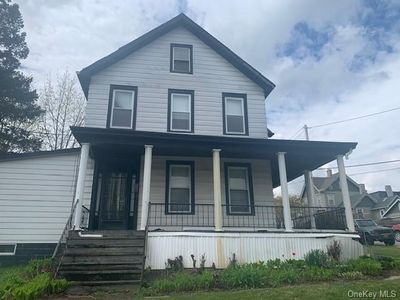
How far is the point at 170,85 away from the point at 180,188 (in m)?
4.29

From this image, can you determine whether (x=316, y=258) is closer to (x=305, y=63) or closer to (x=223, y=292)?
(x=223, y=292)

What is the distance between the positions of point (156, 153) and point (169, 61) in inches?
168

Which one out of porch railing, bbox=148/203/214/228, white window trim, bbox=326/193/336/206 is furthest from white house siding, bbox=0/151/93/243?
white window trim, bbox=326/193/336/206

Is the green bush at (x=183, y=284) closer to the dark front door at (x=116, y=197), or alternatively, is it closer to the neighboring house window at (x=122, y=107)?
the dark front door at (x=116, y=197)

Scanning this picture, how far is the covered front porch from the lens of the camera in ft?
33.4

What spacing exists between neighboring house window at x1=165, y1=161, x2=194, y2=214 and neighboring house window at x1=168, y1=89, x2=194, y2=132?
1.51 meters

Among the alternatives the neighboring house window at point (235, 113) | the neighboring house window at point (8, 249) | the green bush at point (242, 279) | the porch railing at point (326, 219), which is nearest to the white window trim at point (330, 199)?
the porch railing at point (326, 219)

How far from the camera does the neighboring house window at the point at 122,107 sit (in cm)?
1211

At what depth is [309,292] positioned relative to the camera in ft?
20.1

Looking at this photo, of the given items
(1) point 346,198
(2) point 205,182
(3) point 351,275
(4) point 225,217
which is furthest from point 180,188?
(3) point 351,275

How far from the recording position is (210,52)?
13.8 metres

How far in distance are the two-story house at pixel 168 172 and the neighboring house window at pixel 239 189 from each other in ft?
0.13

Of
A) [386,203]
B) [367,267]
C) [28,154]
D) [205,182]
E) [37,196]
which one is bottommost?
[367,267]

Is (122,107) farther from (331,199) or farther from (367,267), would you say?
(331,199)
